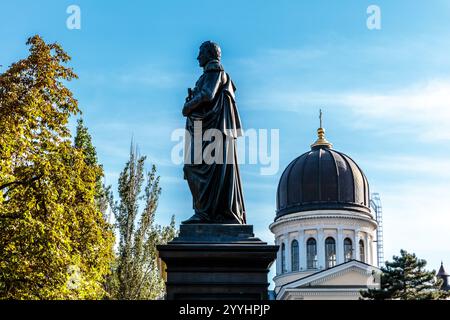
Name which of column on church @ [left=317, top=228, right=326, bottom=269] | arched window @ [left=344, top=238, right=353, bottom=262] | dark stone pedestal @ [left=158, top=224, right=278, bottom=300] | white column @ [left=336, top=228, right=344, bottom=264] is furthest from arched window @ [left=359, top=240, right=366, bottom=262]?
dark stone pedestal @ [left=158, top=224, right=278, bottom=300]

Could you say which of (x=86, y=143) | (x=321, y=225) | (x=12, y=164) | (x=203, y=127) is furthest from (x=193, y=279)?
(x=321, y=225)

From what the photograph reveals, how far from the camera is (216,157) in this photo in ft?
40.6

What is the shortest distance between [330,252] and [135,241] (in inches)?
1304

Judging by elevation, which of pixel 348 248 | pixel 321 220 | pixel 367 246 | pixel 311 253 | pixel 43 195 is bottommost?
pixel 43 195

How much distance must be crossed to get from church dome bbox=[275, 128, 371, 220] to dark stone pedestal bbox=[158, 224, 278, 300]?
2149 inches

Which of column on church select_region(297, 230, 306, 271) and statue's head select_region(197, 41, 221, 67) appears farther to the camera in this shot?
column on church select_region(297, 230, 306, 271)

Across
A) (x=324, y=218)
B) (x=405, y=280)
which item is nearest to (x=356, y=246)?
(x=324, y=218)

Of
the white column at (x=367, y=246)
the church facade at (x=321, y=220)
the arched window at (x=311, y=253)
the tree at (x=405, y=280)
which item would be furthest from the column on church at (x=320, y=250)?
the tree at (x=405, y=280)

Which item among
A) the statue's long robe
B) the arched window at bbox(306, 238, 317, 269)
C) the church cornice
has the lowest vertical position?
the statue's long robe

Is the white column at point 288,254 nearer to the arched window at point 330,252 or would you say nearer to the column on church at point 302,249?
the column on church at point 302,249

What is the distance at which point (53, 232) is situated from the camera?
63.8ft

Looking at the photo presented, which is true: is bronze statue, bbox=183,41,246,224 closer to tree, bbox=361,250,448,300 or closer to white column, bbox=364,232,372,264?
tree, bbox=361,250,448,300

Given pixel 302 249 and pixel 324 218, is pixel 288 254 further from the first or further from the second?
pixel 324 218

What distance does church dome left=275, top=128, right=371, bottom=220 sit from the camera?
66.0 meters
